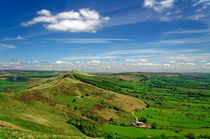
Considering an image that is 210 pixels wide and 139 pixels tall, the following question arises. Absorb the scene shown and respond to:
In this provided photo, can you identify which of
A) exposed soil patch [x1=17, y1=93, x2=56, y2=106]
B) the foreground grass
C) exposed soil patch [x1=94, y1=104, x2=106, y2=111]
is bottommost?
the foreground grass

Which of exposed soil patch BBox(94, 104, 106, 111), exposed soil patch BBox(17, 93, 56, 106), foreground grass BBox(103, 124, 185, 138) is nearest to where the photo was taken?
foreground grass BBox(103, 124, 185, 138)

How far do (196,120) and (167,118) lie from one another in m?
32.6

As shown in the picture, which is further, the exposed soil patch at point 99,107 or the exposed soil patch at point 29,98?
the exposed soil patch at point 99,107

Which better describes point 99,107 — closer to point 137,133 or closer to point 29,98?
point 137,133

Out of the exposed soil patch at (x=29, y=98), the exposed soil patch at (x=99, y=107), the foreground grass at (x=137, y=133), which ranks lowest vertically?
the foreground grass at (x=137, y=133)

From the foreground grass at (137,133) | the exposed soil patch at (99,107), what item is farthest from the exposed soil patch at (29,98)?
the foreground grass at (137,133)

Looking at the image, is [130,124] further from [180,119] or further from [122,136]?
[180,119]

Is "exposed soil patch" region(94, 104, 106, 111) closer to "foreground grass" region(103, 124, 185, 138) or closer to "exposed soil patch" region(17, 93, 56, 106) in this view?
"exposed soil patch" region(17, 93, 56, 106)

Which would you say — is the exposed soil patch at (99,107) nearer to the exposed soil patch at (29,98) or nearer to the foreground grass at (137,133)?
the exposed soil patch at (29,98)

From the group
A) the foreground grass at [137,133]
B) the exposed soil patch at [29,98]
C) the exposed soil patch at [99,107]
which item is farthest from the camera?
the exposed soil patch at [99,107]

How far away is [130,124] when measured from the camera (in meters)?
152

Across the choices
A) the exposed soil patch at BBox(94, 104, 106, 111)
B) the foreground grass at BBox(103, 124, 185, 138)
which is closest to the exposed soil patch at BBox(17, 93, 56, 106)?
the exposed soil patch at BBox(94, 104, 106, 111)

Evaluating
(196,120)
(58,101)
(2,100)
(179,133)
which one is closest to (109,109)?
(58,101)

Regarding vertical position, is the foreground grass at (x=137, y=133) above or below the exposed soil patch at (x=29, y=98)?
below
